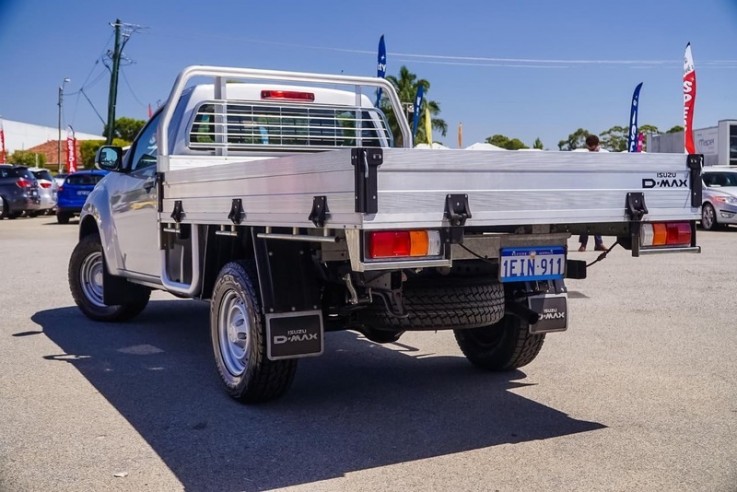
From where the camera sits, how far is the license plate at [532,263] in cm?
440

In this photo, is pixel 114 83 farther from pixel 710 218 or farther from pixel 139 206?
pixel 139 206

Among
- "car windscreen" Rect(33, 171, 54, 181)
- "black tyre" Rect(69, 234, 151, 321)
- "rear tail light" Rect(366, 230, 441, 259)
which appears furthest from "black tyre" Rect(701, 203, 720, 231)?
"car windscreen" Rect(33, 171, 54, 181)

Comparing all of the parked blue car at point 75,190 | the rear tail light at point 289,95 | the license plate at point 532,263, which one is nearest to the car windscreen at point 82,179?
the parked blue car at point 75,190

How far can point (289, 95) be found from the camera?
6805mm

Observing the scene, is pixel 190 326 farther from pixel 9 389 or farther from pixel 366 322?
pixel 366 322

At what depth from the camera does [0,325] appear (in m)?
7.80

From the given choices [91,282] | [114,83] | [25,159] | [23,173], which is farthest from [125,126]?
[91,282]

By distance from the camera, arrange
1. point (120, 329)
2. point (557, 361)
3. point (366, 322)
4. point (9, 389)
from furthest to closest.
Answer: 1. point (120, 329)
2. point (557, 361)
3. point (9, 389)
4. point (366, 322)

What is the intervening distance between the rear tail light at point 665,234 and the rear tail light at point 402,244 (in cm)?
145

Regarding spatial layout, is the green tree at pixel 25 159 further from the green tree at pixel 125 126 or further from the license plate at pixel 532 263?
the license plate at pixel 532 263

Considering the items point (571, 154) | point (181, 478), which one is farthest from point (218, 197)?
point (571, 154)

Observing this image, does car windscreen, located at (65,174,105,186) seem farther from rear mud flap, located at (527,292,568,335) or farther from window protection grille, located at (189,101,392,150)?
rear mud flap, located at (527,292,568,335)

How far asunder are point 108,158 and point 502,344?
3.87 m

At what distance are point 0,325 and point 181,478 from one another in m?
4.84
